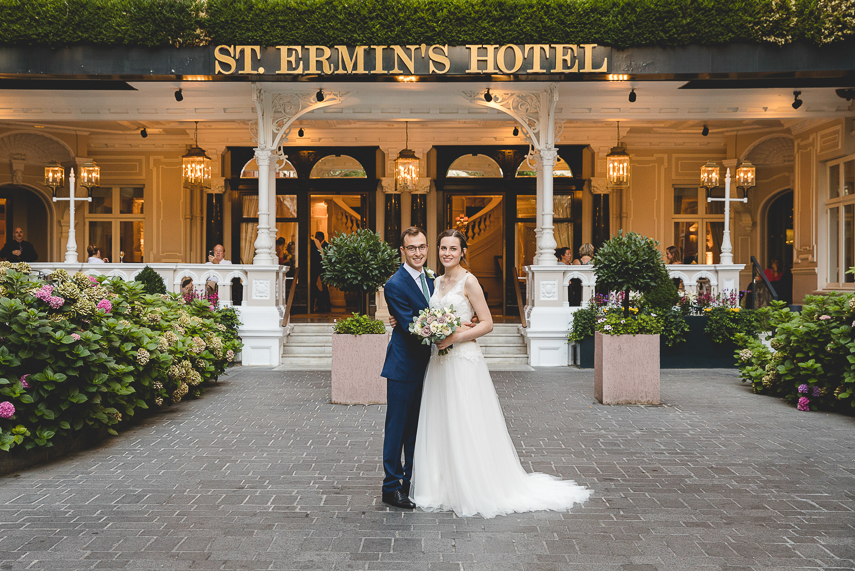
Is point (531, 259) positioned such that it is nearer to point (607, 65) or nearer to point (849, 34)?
point (607, 65)

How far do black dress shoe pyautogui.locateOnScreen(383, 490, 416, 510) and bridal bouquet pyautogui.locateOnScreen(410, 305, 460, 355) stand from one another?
3.35 feet

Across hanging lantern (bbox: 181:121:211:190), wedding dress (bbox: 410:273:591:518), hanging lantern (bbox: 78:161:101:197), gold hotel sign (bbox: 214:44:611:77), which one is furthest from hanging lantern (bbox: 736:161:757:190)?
hanging lantern (bbox: 78:161:101:197)

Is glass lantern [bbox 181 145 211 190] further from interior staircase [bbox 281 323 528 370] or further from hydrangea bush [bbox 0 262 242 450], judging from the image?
hydrangea bush [bbox 0 262 242 450]

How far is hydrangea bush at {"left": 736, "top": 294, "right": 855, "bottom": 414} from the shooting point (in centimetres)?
762

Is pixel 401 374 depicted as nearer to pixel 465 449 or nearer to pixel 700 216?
pixel 465 449

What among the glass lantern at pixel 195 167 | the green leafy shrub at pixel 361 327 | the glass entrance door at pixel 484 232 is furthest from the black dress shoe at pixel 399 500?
the glass entrance door at pixel 484 232

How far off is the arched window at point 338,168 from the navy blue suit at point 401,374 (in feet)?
39.2

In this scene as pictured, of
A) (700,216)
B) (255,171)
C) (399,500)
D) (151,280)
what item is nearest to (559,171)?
(700,216)

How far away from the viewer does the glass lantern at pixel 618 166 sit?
14180 mm

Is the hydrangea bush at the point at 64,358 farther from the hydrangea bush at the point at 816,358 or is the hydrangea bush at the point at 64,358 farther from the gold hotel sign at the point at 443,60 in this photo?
the hydrangea bush at the point at 816,358

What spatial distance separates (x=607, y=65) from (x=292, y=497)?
8798 mm

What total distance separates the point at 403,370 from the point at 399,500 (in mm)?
835

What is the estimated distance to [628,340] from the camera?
836cm

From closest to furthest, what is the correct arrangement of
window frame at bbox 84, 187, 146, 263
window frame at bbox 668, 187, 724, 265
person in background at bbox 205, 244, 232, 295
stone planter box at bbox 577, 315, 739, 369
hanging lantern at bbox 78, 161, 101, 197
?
stone planter box at bbox 577, 315, 739, 369 < person in background at bbox 205, 244, 232, 295 < hanging lantern at bbox 78, 161, 101, 197 < window frame at bbox 668, 187, 724, 265 < window frame at bbox 84, 187, 146, 263
